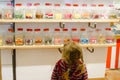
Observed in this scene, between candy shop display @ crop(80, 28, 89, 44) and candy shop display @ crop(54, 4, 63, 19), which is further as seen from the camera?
candy shop display @ crop(80, 28, 89, 44)

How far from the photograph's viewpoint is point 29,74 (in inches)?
141

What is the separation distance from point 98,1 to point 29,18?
3.42ft

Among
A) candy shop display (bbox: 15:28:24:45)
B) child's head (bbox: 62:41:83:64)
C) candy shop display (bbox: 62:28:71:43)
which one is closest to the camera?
child's head (bbox: 62:41:83:64)

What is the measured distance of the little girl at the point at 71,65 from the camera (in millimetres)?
2084

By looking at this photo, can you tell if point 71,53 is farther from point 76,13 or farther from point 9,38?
point 9,38

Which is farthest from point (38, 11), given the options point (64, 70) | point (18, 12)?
point (64, 70)

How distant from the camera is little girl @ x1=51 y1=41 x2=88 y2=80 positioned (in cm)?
208

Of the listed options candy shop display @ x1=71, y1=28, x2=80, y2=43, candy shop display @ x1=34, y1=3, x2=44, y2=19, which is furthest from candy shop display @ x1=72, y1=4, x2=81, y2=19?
candy shop display @ x1=34, y1=3, x2=44, y2=19

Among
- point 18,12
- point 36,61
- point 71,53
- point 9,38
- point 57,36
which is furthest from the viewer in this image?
point 36,61

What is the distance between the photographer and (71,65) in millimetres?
2133

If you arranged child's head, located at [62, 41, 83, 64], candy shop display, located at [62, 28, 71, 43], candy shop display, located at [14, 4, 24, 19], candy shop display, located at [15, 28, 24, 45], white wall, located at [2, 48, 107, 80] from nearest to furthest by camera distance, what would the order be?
child's head, located at [62, 41, 83, 64] → candy shop display, located at [14, 4, 24, 19] → candy shop display, located at [15, 28, 24, 45] → candy shop display, located at [62, 28, 71, 43] → white wall, located at [2, 48, 107, 80]

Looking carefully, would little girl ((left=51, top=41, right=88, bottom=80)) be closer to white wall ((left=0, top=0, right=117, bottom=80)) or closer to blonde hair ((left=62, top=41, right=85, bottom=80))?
blonde hair ((left=62, top=41, right=85, bottom=80))

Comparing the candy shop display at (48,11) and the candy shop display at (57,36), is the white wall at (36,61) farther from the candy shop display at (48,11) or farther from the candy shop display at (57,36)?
the candy shop display at (48,11)

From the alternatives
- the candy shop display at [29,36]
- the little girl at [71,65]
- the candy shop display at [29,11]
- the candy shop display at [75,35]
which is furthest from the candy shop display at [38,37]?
the little girl at [71,65]
